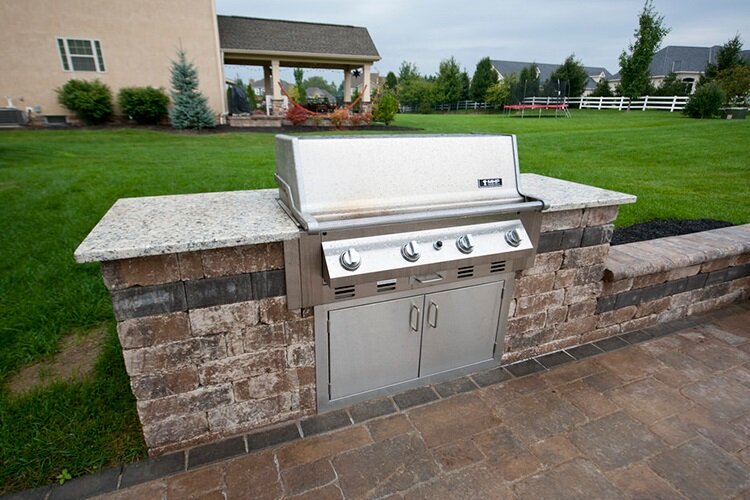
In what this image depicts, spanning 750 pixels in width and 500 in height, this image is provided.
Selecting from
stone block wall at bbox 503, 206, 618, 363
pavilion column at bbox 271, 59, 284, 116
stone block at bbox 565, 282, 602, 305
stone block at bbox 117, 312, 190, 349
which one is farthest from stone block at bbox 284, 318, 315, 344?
pavilion column at bbox 271, 59, 284, 116

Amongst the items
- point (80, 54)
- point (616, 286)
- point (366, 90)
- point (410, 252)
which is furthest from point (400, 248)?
point (366, 90)

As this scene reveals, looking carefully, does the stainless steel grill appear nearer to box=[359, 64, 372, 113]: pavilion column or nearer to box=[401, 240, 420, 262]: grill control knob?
box=[401, 240, 420, 262]: grill control knob

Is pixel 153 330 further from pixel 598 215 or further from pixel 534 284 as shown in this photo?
pixel 598 215

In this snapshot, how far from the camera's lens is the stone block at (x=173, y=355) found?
1606 millimetres

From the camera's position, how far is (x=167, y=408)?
1.73 metres

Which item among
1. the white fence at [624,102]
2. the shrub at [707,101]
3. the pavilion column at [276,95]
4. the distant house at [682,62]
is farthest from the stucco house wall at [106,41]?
the distant house at [682,62]

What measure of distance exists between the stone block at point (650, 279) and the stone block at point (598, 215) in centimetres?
61

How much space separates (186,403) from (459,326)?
1.37m

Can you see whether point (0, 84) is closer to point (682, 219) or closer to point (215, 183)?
point (215, 183)

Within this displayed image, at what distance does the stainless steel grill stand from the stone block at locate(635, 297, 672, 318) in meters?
1.27

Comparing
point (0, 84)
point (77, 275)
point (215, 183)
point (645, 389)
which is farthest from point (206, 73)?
point (645, 389)

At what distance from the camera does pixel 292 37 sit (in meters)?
16.6

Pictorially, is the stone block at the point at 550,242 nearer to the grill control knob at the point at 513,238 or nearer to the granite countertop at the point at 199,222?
the granite countertop at the point at 199,222

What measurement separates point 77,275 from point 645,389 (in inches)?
160
